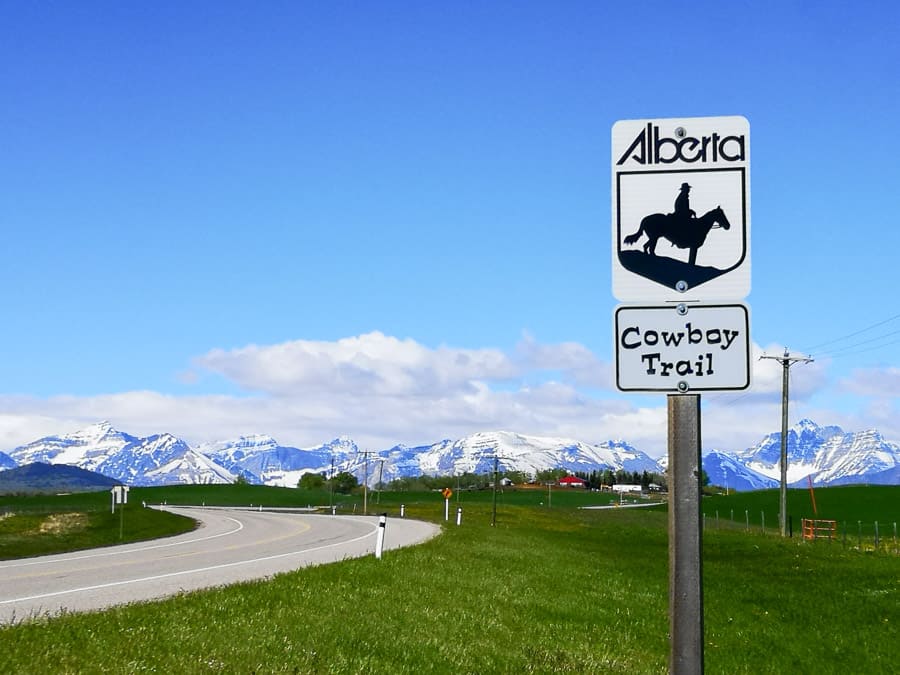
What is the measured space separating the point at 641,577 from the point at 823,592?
493 centimetres

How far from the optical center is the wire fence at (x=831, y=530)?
62681mm

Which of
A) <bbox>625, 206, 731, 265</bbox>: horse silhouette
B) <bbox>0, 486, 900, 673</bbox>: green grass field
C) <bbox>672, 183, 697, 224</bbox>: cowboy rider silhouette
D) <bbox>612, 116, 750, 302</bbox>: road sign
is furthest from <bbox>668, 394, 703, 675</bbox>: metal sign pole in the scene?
<bbox>0, 486, 900, 673</bbox>: green grass field

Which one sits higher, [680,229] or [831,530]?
[680,229]

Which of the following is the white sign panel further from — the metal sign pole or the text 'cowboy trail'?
the metal sign pole

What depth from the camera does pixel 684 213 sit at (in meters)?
5.57

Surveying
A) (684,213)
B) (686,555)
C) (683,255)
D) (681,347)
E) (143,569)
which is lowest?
(143,569)

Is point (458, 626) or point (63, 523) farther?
point (63, 523)

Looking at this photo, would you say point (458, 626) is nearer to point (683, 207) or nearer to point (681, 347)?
point (681, 347)

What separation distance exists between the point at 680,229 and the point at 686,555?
1720 millimetres

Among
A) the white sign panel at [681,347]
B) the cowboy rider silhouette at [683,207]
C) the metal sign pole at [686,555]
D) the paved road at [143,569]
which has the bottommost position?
the paved road at [143,569]

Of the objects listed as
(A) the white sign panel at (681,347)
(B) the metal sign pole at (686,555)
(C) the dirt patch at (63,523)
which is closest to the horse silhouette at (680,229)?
(A) the white sign panel at (681,347)

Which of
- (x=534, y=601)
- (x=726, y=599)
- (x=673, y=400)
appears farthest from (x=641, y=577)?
(x=673, y=400)

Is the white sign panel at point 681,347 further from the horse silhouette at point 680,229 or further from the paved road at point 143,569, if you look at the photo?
the paved road at point 143,569

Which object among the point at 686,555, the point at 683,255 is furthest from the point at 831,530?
the point at 683,255
